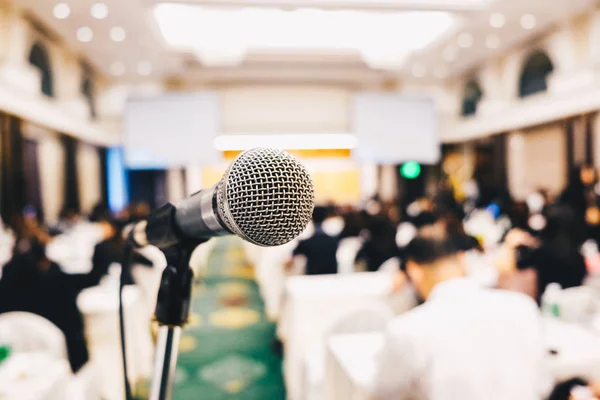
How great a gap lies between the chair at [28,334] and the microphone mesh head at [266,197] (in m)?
2.36

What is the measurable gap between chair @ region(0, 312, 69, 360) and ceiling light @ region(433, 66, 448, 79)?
10.6 m

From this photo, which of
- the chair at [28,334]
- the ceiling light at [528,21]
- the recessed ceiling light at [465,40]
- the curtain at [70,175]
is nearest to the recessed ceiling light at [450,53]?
the recessed ceiling light at [465,40]

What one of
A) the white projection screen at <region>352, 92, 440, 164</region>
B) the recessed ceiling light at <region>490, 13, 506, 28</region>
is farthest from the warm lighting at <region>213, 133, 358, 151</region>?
the recessed ceiling light at <region>490, 13, 506, 28</region>

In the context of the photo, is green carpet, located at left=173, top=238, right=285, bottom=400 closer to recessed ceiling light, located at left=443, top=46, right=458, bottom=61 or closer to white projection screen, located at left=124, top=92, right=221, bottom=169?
white projection screen, located at left=124, top=92, right=221, bottom=169

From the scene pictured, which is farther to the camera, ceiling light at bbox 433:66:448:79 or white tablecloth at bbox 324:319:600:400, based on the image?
ceiling light at bbox 433:66:448:79

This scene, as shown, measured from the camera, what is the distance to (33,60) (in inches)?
337

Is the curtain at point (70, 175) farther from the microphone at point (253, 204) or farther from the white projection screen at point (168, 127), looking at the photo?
the microphone at point (253, 204)

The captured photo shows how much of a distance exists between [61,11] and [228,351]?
6104mm

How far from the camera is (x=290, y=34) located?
9133mm

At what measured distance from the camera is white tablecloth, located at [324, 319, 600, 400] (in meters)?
2.01

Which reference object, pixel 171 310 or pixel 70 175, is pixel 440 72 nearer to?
pixel 70 175

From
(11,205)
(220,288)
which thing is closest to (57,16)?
(11,205)

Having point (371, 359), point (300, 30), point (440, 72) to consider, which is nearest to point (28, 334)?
point (371, 359)

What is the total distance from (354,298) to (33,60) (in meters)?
8.27
